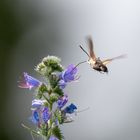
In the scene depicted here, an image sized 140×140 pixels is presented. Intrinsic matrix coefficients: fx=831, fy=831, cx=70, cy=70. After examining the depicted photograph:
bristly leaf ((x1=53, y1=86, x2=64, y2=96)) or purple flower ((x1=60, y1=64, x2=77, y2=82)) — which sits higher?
purple flower ((x1=60, y1=64, x2=77, y2=82))

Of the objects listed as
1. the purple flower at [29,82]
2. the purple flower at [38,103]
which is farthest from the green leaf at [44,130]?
the purple flower at [29,82]

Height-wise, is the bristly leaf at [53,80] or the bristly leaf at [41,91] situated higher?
the bristly leaf at [53,80]

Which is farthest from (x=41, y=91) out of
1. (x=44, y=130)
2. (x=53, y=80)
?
(x=44, y=130)

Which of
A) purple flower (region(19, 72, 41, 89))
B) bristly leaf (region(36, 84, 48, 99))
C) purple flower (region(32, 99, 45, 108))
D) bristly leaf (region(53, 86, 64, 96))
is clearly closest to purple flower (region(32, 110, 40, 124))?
purple flower (region(32, 99, 45, 108))

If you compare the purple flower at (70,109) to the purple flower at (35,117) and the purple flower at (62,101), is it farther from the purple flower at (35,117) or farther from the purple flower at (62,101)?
the purple flower at (35,117)

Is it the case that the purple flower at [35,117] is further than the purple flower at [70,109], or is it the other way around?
the purple flower at [70,109]

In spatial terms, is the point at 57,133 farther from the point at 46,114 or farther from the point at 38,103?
the point at 38,103

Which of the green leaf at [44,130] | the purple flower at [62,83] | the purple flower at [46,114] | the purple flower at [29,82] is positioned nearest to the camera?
the purple flower at [46,114]

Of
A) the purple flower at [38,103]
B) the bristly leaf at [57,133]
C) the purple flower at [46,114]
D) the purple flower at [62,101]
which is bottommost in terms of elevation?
the bristly leaf at [57,133]

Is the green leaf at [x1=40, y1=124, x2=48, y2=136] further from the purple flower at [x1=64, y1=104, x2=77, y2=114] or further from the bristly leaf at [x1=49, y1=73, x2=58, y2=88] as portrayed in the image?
the bristly leaf at [x1=49, y1=73, x2=58, y2=88]
